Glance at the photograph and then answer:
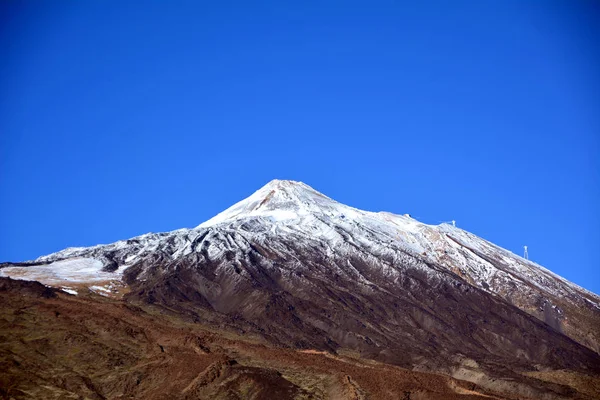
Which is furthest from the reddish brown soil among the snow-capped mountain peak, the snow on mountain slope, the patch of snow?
the snow-capped mountain peak

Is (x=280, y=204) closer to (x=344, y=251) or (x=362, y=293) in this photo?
(x=344, y=251)

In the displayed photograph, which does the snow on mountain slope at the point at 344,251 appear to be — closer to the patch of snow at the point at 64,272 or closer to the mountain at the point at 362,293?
the patch of snow at the point at 64,272

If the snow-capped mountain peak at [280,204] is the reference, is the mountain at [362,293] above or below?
below

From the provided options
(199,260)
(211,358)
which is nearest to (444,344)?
(199,260)

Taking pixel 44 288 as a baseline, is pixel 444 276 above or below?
above

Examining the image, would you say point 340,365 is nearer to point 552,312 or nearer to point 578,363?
point 578,363

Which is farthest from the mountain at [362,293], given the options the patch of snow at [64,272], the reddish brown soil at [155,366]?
the reddish brown soil at [155,366]
